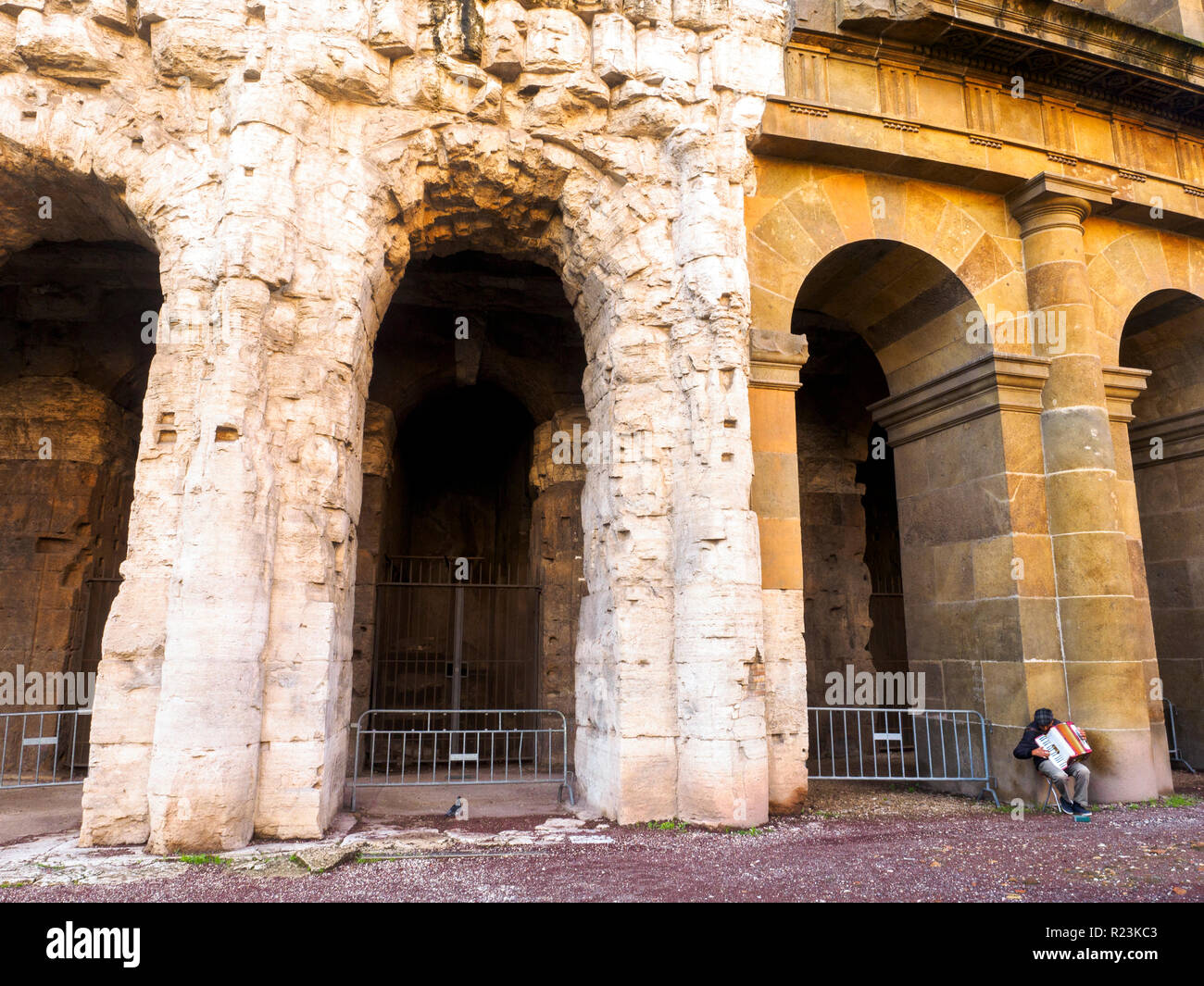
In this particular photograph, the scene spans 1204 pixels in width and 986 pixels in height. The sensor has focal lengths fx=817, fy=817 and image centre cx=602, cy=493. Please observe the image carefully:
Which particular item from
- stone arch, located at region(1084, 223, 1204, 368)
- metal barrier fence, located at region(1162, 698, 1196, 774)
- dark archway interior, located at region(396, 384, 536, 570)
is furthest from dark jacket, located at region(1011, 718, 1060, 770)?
dark archway interior, located at region(396, 384, 536, 570)

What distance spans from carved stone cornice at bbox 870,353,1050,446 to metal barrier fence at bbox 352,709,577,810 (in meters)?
4.46

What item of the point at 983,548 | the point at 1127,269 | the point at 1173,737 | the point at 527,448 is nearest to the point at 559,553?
the point at 527,448

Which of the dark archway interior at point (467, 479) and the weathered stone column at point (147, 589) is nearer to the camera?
the weathered stone column at point (147, 589)

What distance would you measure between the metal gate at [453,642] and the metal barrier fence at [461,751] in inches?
11.5

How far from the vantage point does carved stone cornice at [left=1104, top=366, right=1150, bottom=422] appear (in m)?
7.75

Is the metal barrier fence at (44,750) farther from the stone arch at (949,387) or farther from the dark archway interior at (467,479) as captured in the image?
the stone arch at (949,387)

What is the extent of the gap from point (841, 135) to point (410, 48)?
12.1 feet

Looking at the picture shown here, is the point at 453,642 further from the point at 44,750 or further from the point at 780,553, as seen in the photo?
the point at 780,553

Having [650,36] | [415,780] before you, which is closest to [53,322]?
[415,780]

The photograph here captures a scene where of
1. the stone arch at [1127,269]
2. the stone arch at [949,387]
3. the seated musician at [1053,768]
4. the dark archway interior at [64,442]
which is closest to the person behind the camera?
the seated musician at [1053,768]

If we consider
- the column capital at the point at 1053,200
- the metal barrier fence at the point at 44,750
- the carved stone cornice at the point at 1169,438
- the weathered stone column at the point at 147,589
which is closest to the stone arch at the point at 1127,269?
the column capital at the point at 1053,200

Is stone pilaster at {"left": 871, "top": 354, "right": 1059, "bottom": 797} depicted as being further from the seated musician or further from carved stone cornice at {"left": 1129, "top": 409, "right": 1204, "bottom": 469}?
carved stone cornice at {"left": 1129, "top": 409, "right": 1204, "bottom": 469}

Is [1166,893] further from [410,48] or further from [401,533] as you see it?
[401,533]

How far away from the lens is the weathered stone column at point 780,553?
6.02 m
